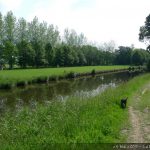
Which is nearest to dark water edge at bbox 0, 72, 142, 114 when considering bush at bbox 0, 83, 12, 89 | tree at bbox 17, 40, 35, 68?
bush at bbox 0, 83, 12, 89

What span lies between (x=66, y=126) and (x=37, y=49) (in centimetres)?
7331

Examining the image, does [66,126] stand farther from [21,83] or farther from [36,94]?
[21,83]

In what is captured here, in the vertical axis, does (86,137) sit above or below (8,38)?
below

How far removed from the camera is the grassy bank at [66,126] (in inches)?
462

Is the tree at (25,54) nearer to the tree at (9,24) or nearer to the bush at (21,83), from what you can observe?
the tree at (9,24)

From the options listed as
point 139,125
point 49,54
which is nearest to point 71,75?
point 49,54

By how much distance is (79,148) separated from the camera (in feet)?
34.7

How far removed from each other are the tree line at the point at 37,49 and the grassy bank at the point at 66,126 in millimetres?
59452

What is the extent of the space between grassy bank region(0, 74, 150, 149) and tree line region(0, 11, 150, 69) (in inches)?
2341

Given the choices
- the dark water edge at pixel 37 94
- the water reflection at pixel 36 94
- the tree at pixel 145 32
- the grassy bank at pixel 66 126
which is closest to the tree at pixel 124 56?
the tree at pixel 145 32

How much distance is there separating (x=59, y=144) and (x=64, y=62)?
88938mm

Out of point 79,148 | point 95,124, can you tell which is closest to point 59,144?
point 79,148

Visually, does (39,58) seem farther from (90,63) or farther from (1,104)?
(1,104)

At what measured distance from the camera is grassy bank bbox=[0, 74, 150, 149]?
462 inches
